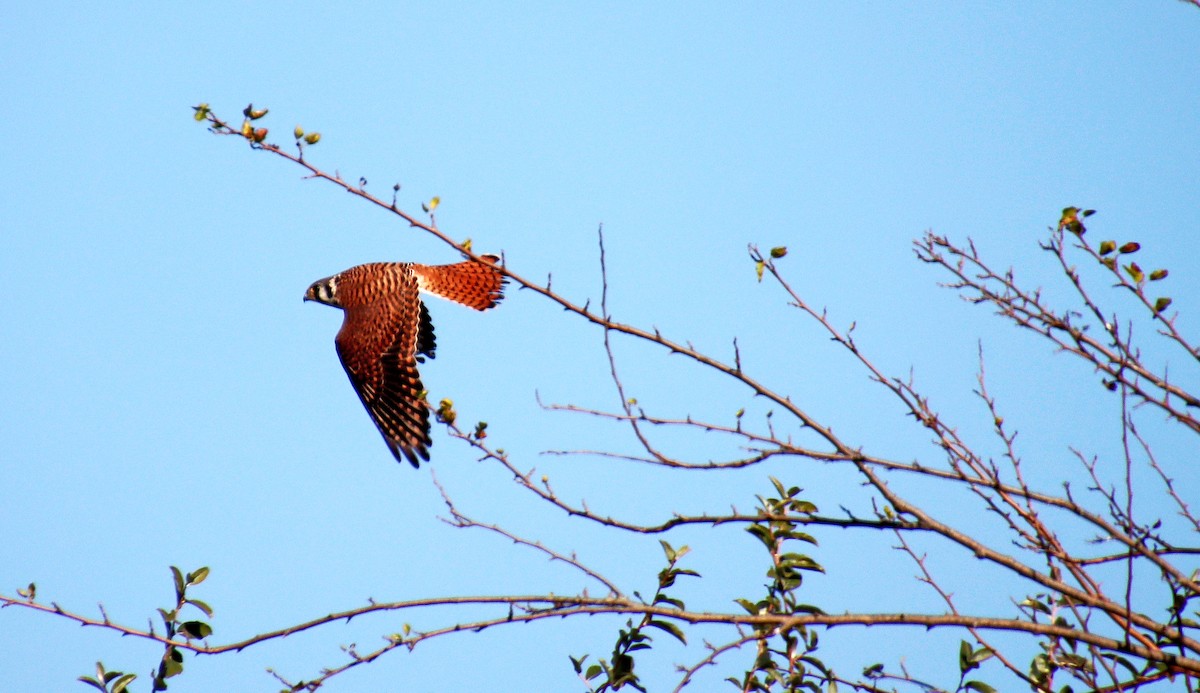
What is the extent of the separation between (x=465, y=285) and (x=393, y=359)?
101cm

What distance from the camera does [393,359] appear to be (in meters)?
9.52

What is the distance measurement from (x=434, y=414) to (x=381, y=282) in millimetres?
5865

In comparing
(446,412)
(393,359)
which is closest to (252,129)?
(446,412)

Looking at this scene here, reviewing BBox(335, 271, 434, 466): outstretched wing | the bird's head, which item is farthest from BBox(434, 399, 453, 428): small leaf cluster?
the bird's head

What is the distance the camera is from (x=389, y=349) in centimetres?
955

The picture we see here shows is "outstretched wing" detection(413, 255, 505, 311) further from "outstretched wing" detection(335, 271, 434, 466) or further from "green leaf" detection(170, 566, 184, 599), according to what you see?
"green leaf" detection(170, 566, 184, 599)

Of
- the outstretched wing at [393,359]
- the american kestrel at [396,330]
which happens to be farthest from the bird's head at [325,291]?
the outstretched wing at [393,359]

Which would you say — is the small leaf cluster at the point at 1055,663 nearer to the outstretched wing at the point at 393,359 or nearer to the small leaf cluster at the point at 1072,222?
the small leaf cluster at the point at 1072,222

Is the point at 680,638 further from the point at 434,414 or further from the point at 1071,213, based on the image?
the point at 1071,213

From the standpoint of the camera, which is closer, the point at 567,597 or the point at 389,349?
the point at 567,597

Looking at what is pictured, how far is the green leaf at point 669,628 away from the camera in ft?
14.6

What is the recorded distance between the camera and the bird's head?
1067 cm

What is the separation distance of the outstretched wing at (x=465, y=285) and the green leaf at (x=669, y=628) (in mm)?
5783

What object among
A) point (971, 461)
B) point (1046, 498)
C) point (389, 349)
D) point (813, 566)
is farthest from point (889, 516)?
point (389, 349)
